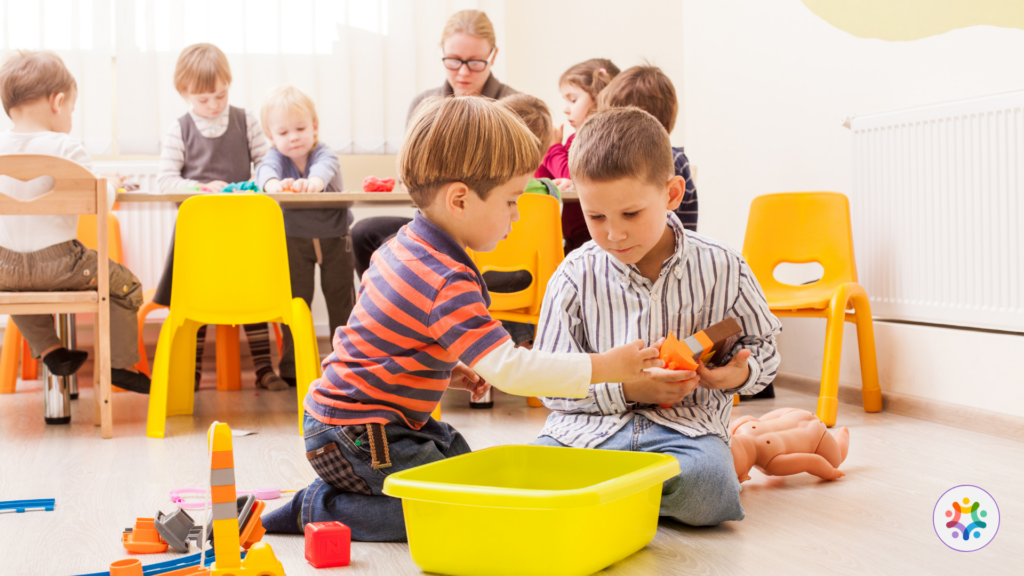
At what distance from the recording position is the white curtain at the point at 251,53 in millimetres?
3316

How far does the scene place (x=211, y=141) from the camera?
3.01 meters

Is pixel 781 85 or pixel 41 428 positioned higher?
pixel 781 85

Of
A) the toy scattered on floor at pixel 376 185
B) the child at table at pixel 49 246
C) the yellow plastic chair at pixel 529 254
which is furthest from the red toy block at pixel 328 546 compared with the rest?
the toy scattered on floor at pixel 376 185

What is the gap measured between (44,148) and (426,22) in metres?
1.76

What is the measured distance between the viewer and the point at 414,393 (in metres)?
1.18

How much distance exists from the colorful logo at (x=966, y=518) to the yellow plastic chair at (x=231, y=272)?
1400 millimetres

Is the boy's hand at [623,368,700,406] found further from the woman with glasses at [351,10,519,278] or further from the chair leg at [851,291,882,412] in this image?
the woman with glasses at [351,10,519,278]

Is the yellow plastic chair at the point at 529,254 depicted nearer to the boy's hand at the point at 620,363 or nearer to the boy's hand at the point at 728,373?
the boy's hand at the point at 728,373

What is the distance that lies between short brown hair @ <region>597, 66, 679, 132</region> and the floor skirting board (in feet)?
3.08

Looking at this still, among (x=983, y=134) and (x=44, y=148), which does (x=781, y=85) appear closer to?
(x=983, y=134)

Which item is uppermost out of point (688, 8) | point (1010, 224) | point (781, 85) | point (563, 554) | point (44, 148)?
point (688, 8)

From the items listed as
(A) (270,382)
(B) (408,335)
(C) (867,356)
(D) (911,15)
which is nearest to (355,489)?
(B) (408,335)

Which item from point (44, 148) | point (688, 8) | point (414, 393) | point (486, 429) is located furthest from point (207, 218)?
point (688, 8)

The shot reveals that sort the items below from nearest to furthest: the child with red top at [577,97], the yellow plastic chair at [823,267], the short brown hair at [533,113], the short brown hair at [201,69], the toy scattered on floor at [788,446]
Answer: the toy scattered on floor at [788,446] < the yellow plastic chair at [823,267] < the short brown hair at [533,113] < the child with red top at [577,97] < the short brown hair at [201,69]
